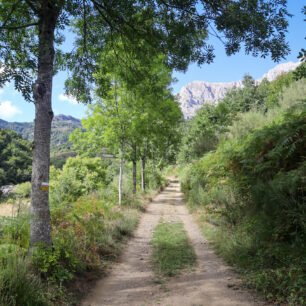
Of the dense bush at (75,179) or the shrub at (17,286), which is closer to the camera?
the shrub at (17,286)

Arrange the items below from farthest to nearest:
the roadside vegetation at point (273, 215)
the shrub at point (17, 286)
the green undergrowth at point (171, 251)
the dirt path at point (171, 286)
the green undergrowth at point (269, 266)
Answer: the green undergrowth at point (171, 251) < the dirt path at point (171, 286) < the roadside vegetation at point (273, 215) < the green undergrowth at point (269, 266) < the shrub at point (17, 286)

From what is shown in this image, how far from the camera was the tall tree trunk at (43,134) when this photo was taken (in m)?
4.05

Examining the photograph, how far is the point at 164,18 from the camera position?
5.04m

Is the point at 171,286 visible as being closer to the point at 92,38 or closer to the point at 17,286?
the point at 17,286

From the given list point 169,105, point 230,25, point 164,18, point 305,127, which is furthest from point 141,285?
point 169,105

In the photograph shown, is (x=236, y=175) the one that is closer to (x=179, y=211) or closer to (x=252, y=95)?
(x=179, y=211)

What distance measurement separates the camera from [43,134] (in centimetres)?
418

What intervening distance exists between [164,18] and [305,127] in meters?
3.77

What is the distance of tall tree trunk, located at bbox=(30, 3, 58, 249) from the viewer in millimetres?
4047

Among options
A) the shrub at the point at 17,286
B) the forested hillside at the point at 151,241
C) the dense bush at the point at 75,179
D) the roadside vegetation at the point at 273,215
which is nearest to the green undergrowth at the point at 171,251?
the forested hillside at the point at 151,241

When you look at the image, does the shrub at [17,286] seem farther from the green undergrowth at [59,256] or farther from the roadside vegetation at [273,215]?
the roadside vegetation at [273,215]

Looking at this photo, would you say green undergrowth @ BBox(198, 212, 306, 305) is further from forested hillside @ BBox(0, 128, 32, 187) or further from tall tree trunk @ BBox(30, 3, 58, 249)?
forested hillside @ BBox(0, 128, 32, 187)

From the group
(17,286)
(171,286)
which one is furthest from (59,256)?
(171,286)

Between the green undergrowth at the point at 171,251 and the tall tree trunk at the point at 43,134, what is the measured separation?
8.98 feet
